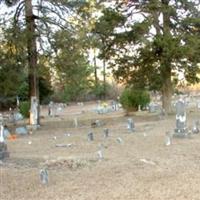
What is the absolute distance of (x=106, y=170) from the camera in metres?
11.4

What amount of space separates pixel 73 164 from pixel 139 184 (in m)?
2.52

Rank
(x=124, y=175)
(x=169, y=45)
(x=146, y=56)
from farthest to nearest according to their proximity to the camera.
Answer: (x=146, y=56), (x=169, y=45), (x=124, y=175)

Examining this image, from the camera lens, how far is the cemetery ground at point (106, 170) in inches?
366

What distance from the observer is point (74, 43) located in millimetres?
23438

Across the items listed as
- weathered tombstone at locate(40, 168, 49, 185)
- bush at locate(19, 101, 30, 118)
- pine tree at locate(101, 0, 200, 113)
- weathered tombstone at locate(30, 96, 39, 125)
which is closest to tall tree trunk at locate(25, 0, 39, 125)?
weathered tombstone at locate(30, 96, 39, 125)

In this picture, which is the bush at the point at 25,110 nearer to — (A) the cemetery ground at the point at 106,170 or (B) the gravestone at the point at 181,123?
(A) the cemetery ground at the point at 106,170

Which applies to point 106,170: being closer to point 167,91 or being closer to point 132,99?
point 167,91

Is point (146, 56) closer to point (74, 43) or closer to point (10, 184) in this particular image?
point (74, 43)

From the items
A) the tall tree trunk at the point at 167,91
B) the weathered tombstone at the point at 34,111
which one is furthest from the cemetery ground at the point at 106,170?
the tall tree trunk at the point at 167,91

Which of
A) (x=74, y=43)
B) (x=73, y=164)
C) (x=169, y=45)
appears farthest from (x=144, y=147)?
(x=169, y=45)

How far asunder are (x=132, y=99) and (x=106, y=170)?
23.5 meters

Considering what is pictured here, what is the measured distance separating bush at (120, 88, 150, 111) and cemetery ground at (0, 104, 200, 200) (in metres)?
16.6

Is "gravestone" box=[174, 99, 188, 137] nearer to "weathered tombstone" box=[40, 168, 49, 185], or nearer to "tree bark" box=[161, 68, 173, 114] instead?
"weathered tombstone" box=[40, 168, 49, 185]

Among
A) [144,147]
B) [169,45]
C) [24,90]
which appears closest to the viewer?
[144,147]
